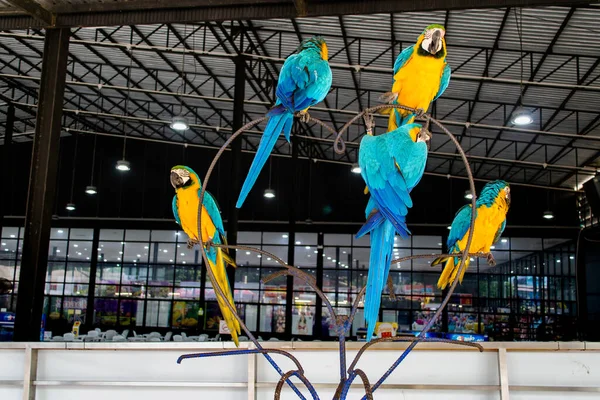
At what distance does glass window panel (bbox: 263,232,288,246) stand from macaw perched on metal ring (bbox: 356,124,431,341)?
59.7 feet

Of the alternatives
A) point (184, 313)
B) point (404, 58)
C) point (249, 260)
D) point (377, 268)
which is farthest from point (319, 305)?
point (377, 268)

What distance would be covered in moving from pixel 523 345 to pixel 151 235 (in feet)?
61.0

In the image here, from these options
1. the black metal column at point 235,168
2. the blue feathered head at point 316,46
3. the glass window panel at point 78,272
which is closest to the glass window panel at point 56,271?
the glass window panel at point 78,272

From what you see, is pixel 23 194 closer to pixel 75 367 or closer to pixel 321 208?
pixel 321 208

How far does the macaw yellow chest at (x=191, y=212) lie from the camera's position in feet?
10.1

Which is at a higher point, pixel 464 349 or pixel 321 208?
pixel 321 208

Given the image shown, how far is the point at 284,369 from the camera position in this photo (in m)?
3.43

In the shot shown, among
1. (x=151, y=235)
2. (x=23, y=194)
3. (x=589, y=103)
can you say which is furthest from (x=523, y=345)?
(x=23, y=194)

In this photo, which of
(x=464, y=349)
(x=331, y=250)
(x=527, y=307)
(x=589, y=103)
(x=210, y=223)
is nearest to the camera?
(x=210, y=223)

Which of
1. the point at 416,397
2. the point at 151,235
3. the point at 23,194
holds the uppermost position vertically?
the point at 23,194

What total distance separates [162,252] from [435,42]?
19.4 m

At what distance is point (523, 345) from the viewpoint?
10.9 feet

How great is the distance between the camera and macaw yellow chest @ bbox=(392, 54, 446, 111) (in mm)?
2160

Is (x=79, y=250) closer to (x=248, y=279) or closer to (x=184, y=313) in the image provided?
(x=184, y=313)
